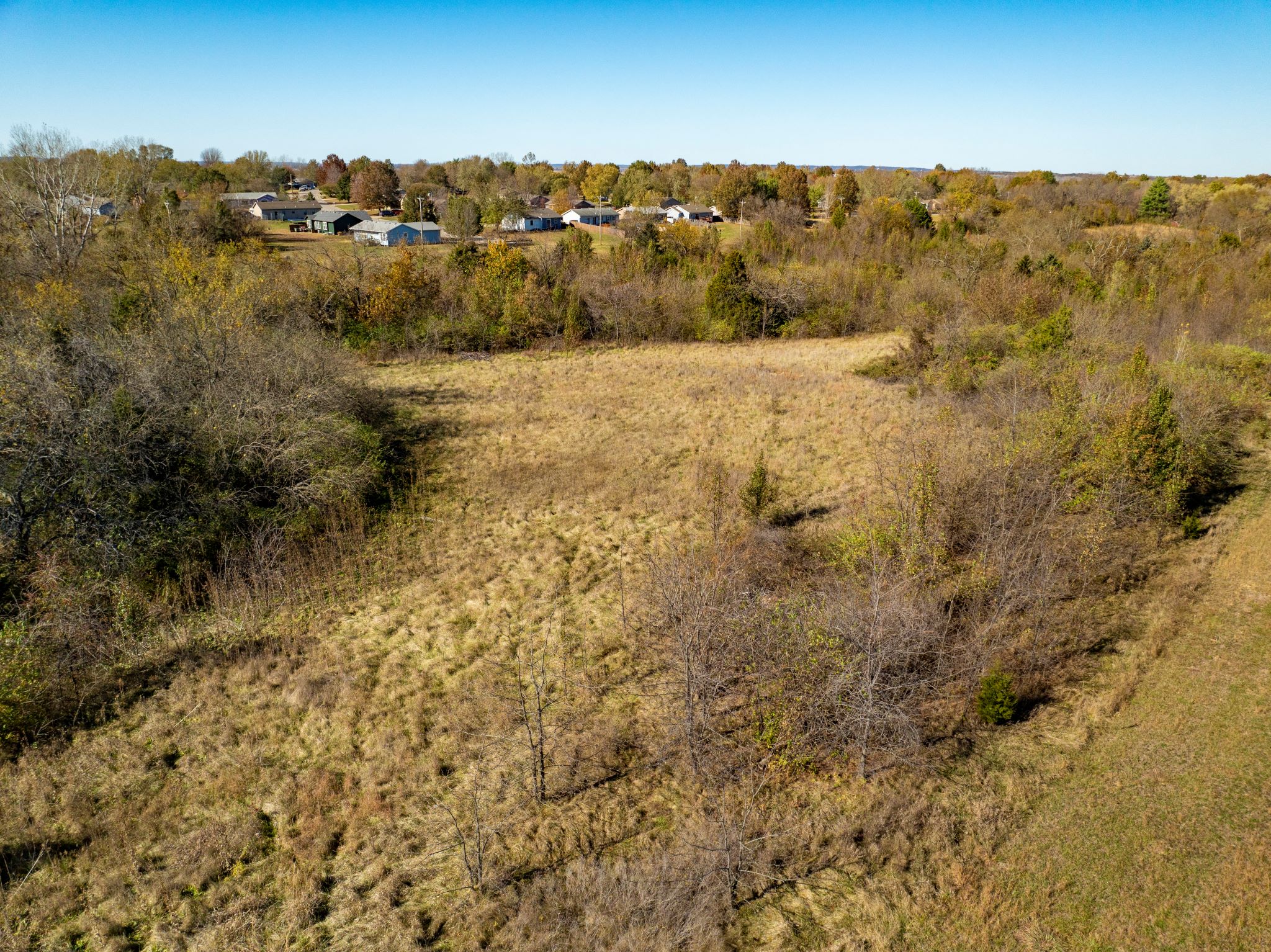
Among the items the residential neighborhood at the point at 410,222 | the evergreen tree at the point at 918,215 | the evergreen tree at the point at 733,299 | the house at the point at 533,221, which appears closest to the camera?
the evergreen tree at the point at 733,299

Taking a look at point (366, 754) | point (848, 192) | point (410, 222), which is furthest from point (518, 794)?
point (848, 192)

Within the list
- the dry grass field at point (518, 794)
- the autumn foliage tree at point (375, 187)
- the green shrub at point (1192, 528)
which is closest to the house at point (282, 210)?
the autumn foliage tree at point (375, 187)

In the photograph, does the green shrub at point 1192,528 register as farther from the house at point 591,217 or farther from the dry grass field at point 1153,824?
the house at point 591,217

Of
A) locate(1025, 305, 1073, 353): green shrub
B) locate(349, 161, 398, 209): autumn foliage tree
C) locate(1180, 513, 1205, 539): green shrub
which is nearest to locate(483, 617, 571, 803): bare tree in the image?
Answer: locate(1180, 513, 1205, 539): green shrub

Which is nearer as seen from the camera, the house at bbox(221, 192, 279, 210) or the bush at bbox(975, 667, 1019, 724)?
the bush at bbox(975, 667, 1019, 724)

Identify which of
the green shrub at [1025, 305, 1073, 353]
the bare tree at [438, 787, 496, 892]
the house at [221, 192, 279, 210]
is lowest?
the bare tree at [438, 787, 496, 892]

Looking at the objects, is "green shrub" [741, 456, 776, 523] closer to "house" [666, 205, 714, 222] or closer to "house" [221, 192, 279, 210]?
"house" [666, 205, 714, 222]

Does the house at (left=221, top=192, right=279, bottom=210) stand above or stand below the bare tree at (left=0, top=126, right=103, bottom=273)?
above

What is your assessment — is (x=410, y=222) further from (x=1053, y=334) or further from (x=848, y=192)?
Answer: (x=1053, y=334)
